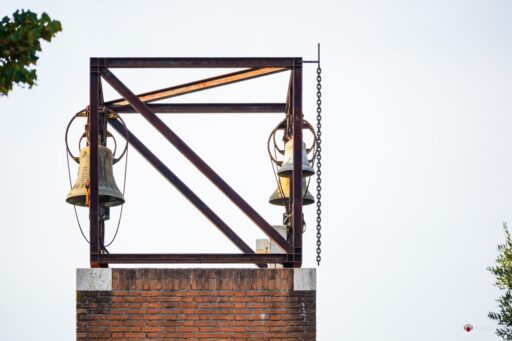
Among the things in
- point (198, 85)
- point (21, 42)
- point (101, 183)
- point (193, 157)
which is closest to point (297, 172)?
point (193, 157)

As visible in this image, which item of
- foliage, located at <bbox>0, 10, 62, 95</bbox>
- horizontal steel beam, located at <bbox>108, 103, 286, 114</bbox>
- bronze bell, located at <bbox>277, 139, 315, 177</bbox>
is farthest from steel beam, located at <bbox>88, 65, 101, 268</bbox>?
foliage, located at <bbox>0, 10, 62, 95</bbox>

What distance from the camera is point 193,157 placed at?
1545cm

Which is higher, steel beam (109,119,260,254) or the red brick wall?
steel beam (109,119,260,254)

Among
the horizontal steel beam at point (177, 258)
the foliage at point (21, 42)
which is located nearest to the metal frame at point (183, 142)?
the horizontal steel beam at point (177, 258)

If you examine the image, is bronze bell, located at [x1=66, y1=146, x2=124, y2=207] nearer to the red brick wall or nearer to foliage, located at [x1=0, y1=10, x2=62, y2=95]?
the red brick wall

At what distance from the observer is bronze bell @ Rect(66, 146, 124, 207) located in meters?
15.4

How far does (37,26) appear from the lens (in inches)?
449

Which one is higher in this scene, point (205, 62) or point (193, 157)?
point (205, 62)

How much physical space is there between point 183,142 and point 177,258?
134 cm

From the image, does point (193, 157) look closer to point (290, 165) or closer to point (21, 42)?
point (290, 165)

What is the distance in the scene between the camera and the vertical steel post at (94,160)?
1519 centimetres

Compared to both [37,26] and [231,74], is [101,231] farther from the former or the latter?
[37,26]

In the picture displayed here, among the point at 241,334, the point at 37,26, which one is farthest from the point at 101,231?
the point at 37,26

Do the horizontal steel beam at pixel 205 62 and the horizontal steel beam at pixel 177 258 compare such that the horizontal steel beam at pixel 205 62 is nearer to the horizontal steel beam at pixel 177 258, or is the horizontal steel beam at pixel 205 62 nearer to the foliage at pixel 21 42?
the horizontal steel beam at pixel 177 258
